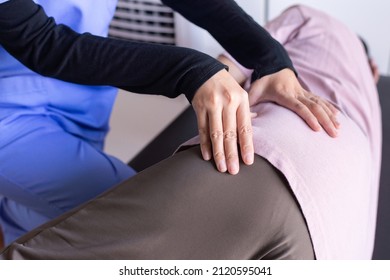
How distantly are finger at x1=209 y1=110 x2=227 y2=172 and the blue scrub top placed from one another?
38cm

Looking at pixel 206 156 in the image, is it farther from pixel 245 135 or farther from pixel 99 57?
pixel 99 57

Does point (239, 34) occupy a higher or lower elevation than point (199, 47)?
higher

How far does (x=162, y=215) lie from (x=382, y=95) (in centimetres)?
97

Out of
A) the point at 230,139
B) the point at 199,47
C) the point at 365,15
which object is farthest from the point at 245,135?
the point at 365,15

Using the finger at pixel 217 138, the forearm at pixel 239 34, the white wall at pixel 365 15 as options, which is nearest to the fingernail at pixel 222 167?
the finger at pixel 217 138

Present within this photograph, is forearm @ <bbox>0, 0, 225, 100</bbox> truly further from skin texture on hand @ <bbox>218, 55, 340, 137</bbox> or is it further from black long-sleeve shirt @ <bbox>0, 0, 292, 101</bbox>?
skin texture on hand @ <bbox>218, 55, 340, 137</bbox>

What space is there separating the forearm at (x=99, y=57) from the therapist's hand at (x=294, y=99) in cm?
14

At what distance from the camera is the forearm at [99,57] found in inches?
28.4

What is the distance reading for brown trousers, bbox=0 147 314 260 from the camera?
55 cm

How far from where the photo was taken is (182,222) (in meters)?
0.56

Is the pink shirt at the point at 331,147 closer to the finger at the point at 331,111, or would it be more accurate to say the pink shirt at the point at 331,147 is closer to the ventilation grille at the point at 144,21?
the finger at the point at 331,111

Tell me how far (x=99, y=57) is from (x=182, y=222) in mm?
317

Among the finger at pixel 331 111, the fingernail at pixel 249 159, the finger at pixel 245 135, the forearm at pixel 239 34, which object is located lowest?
the finger at pixel 331 111
